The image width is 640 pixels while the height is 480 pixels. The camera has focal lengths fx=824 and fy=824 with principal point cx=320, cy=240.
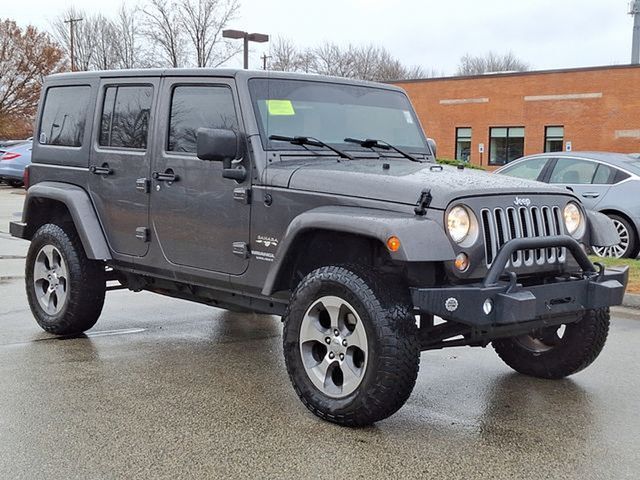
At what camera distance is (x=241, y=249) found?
5.13 metres

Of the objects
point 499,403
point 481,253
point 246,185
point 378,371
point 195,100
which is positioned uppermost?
point 195,100

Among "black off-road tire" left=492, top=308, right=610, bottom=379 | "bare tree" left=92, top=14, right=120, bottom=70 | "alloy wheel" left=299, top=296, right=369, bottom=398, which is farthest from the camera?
"bare tree" left=92, top=14, right=120, bottom=70

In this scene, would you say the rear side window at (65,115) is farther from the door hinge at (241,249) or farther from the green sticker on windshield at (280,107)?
the door hinge at (241,249)

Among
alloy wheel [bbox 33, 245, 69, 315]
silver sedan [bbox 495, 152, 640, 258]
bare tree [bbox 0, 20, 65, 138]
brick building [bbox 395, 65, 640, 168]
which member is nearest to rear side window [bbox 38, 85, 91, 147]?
alloy wheel [bbox 33, 245, 69, 315]

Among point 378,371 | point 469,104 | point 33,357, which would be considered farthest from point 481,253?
point 469,104

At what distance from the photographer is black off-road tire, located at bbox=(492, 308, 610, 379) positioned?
519cm

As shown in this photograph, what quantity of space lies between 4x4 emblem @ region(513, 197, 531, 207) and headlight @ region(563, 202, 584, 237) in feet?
1.37

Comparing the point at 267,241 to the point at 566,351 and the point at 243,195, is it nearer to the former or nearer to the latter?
the point at 243,195

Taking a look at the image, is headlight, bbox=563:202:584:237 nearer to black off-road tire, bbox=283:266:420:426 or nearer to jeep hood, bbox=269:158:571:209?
jeep hood, bbox=269:158:571:209

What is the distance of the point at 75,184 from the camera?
21.0 feet

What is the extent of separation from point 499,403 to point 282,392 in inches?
53.1

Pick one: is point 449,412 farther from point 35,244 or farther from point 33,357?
point 35,244

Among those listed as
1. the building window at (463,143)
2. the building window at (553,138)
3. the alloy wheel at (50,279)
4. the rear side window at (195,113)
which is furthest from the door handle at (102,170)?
the building window at (463,143)

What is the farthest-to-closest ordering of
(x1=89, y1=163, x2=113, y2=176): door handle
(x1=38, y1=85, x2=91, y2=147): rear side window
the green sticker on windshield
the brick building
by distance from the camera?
the brick building
(x1=38, y1=85, x2=91, y2=147): rear side window
(x1=89, y1=163, x2=113, y2=176): door handle
the green sticker on windshield
